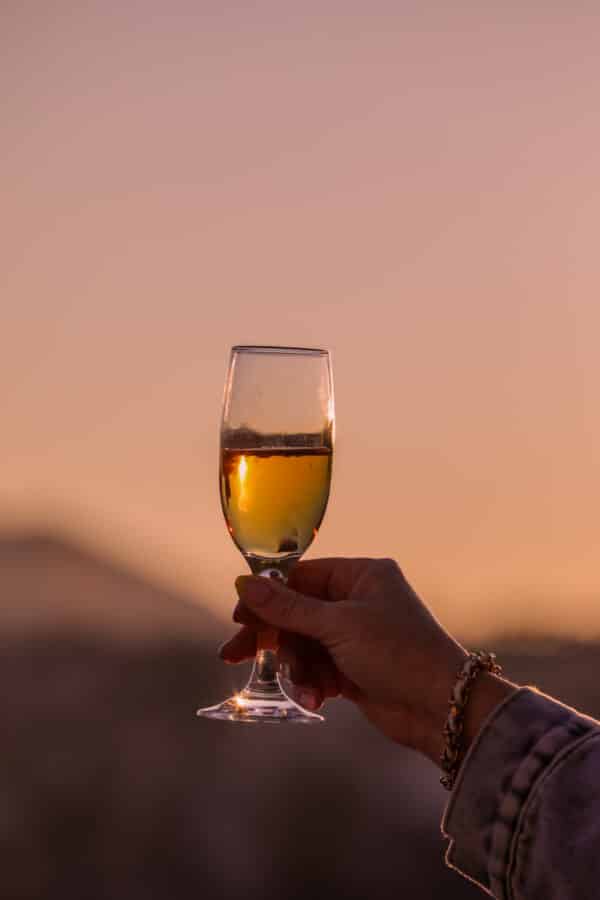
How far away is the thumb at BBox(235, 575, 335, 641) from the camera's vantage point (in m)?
2.74

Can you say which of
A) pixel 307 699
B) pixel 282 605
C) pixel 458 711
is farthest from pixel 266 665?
pixel 458 711

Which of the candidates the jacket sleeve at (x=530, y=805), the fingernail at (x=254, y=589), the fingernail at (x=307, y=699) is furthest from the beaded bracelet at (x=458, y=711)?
the fingernail at (x=307, y=699)

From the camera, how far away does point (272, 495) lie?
113 inches

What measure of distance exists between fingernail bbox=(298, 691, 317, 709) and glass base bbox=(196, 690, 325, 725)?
12cm

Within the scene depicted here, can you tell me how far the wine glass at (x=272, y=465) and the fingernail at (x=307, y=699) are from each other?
0.13m

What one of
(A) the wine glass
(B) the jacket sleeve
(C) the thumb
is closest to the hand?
(C) the thumb

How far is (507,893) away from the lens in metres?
2.03

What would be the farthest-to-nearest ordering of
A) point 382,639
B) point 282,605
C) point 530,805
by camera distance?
point 282,605 → point 382,639 → point 530,805

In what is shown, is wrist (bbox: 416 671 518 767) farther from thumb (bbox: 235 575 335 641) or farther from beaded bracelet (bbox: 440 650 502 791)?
thumb (bbox: 235 575 335 641)

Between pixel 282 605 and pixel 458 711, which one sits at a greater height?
pixel 282 605

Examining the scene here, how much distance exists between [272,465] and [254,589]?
239mm

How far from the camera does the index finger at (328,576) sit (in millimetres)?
2924

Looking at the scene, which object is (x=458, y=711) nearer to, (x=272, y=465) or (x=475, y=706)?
(x=475, y=706)

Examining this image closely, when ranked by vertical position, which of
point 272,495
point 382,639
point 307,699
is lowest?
point 307,699
